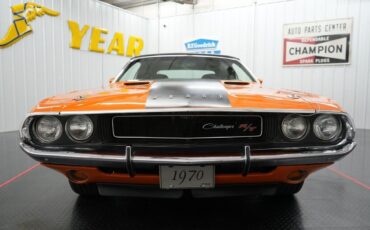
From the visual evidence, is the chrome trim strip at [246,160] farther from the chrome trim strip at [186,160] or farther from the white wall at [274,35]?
the white wall at [274,35]

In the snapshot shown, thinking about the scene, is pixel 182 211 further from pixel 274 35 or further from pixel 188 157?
pixel 274 35

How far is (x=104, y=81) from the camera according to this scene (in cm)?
634

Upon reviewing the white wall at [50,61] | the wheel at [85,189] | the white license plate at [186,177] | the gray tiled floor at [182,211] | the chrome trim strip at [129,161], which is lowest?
the gray tiled floor at [182,211]

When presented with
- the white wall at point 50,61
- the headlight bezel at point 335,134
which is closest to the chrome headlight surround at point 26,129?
the headlight bezel at point 335,134

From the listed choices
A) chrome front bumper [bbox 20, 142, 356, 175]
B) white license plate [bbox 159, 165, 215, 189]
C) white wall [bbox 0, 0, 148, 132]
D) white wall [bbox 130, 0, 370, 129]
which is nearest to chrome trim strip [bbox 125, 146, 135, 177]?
chrome front bumper [bbox 20, 142, 356, 175]

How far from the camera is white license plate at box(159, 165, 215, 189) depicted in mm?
1162

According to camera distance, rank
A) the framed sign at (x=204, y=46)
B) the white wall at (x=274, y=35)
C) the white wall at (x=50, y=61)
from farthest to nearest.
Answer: the framed sign at (x=204, y=46) < the white wall at (x=274, y=35) < the white wall at (x=50, y=61)

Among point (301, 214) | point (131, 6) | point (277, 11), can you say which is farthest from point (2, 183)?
point (131, 6)

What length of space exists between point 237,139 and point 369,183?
1.69 metres

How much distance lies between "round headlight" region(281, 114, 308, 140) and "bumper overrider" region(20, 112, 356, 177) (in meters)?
0.07

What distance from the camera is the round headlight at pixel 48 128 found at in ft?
4.18

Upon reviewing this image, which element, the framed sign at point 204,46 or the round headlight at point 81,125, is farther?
the framed sign at point 204,46

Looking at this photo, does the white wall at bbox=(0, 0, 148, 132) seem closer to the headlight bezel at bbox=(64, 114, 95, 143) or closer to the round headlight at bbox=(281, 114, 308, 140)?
the headlight bezel at bbox=(64, 114, 95, 143)

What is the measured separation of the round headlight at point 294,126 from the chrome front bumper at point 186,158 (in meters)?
0.09
